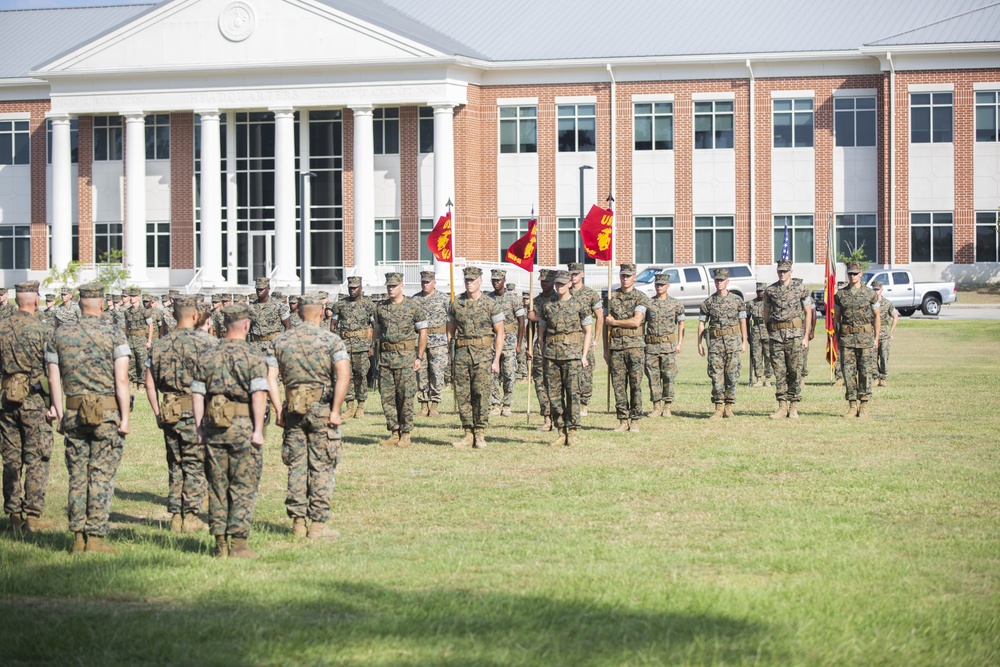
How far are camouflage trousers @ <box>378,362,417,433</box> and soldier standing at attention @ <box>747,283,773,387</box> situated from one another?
8.94 metres

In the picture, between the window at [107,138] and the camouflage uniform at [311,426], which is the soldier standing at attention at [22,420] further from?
the window at [107,138]

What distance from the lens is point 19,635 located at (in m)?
7.98

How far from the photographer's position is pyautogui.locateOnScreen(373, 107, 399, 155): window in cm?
5162

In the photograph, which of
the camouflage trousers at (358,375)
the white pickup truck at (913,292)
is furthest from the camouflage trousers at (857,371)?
the white pickup truck at (913,292)

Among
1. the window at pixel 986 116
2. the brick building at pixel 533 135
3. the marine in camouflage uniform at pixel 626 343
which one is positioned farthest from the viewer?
the brick building at pixel 533 135

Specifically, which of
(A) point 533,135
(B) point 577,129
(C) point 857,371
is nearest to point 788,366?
(C) point 857,371

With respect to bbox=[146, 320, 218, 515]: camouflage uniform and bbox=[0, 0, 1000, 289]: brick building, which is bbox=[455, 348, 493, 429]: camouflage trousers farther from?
bbox=[0, 0, 1000, 289]: brick building

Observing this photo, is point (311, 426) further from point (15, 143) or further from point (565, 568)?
point (15, 143)

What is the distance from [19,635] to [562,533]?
450 centimetres

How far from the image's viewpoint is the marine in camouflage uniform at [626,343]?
17766mm

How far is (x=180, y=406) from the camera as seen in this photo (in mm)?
11234

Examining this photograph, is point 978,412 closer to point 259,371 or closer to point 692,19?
point 259,371

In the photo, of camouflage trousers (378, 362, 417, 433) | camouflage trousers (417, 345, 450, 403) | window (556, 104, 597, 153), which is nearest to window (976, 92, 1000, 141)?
window (556, 104, 597, 153)

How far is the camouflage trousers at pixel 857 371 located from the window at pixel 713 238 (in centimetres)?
3193
